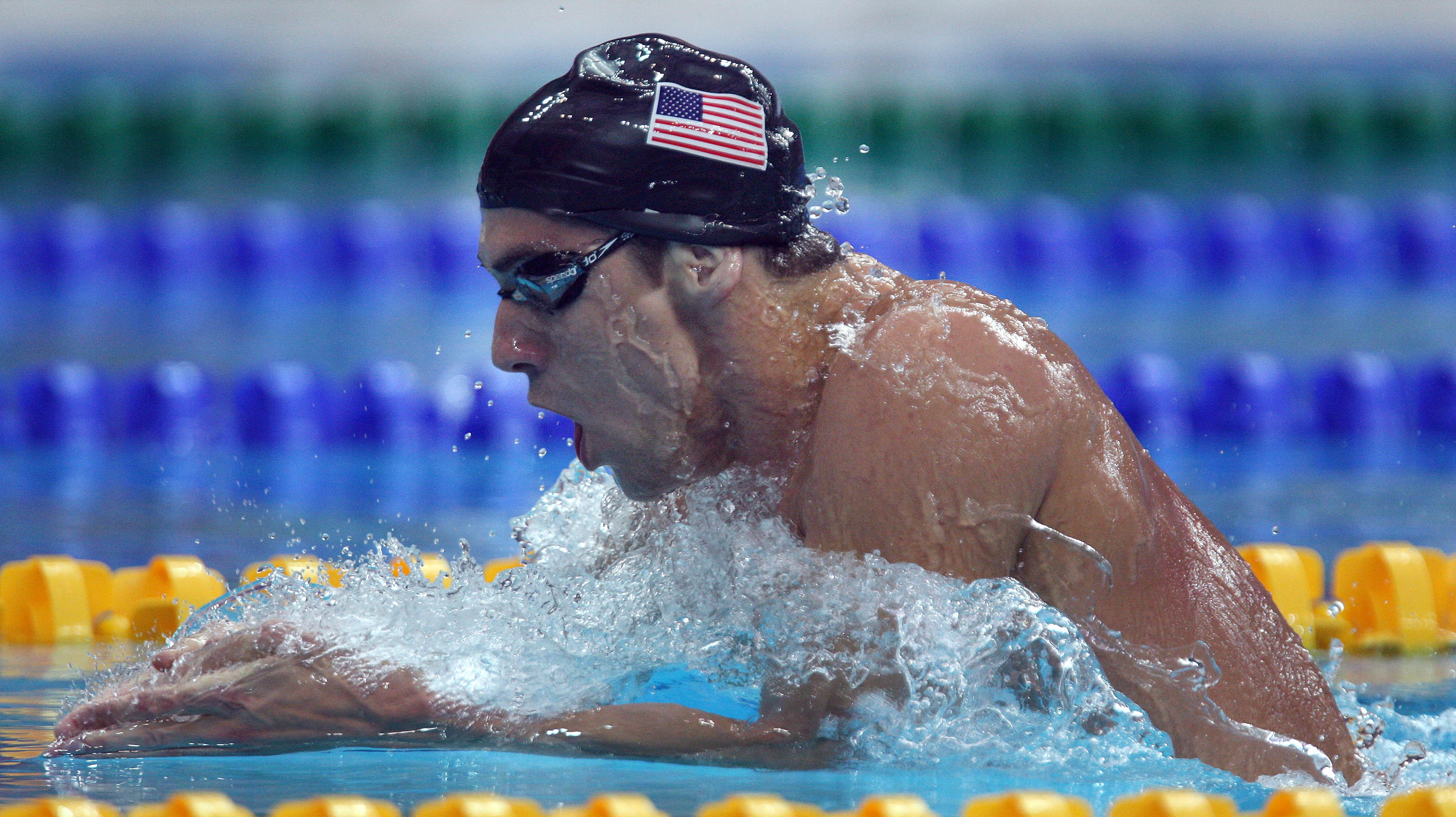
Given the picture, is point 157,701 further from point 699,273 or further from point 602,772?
point 699,273

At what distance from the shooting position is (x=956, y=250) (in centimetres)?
1004

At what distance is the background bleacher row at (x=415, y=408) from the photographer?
22.0 ft

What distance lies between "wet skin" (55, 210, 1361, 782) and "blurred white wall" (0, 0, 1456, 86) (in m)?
12.1

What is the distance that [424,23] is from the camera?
14.3m

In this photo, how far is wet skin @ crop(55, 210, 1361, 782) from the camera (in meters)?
1.85

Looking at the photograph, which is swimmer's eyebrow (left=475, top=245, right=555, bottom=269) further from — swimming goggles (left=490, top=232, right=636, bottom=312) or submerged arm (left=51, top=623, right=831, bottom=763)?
submerged arm (left=51, top=623, right=831, bottom=763)

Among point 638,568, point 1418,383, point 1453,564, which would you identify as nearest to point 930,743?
point 638,568

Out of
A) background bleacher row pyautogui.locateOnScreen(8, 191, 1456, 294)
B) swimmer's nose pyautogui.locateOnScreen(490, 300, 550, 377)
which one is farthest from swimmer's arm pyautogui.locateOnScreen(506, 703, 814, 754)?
background bleacher row pyautogui.locateOnScreen(8, 191, 1456, 294)

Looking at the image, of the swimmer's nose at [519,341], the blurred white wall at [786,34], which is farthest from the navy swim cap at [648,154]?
the blurred white wall at [786,34]

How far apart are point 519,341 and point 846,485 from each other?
496 millimetres

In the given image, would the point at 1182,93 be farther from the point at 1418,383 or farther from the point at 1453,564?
the point at 1453,564

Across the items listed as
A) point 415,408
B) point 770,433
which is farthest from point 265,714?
point 415,408

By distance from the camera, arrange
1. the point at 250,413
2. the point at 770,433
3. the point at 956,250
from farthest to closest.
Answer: the point at 956,250 → the point at 250,413 → the point at 770,433

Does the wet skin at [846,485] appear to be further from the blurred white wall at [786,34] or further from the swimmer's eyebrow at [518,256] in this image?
the blurred white wall at [786,34]
